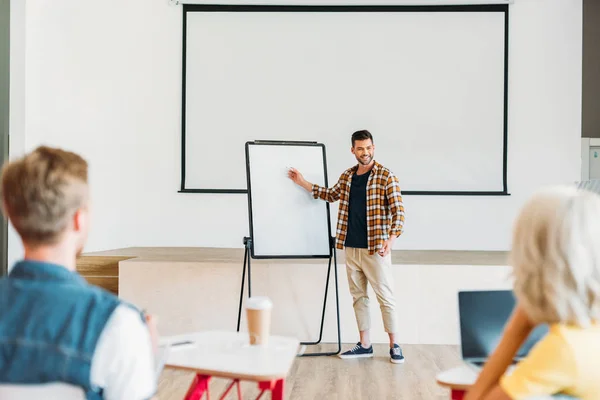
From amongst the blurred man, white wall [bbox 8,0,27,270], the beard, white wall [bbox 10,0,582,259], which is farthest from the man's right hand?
the blurred man

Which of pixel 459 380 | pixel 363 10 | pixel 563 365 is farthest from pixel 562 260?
pixel 363 10

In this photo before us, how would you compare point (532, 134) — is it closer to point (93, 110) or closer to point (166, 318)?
point (166, 318)

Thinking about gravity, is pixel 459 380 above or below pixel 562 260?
below

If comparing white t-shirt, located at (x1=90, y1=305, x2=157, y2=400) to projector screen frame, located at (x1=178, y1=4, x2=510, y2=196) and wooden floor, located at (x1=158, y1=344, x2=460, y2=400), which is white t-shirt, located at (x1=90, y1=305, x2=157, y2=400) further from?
projector screen frame, located at (x1=178, y1=4, x2=510, y2=196)

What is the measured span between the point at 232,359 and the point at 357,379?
1.97m

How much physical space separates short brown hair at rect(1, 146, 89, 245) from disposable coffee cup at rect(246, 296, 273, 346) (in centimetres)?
91

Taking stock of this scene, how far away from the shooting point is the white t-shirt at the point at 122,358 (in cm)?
95

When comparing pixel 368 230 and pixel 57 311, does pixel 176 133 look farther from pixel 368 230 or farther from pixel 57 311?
pixel 57 311

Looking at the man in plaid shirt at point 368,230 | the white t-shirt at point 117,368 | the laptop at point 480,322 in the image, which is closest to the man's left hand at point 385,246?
the man in plaid shirt at point 368,230

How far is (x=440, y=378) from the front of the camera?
4.57 feet

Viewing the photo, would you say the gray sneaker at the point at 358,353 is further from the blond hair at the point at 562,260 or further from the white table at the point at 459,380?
the blond hair at the point at 562,260

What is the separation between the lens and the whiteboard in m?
3.99

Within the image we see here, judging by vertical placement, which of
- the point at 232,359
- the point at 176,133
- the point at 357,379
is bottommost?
the point at 357,379

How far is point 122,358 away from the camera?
0.96 metres
